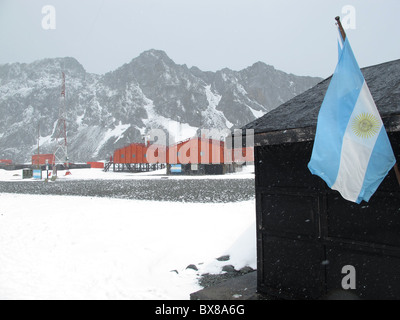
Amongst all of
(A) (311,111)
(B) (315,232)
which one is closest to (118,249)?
(B) (315,232)

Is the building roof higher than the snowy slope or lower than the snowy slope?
higher

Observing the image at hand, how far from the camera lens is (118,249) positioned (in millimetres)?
7336

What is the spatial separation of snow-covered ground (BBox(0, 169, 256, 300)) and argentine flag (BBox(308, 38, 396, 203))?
129 inches

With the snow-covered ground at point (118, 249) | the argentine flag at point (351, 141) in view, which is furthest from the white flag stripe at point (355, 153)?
the snow-covered ground at point (118, 249)

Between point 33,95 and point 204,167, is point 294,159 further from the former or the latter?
point 33,95

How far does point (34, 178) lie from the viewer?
35.3m

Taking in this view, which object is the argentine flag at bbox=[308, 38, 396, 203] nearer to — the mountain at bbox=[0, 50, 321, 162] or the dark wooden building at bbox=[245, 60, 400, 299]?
the dark wooden building at bbox=[245, 60, 400, 299]

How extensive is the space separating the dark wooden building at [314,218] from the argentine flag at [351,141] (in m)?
0.25

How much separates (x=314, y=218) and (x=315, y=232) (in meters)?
0.18

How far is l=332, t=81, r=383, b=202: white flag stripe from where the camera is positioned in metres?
3.01

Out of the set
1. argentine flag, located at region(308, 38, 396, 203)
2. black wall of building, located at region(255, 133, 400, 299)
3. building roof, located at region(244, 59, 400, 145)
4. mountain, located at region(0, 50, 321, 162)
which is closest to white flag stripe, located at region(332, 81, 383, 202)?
argentine flag, located at region(308, 38, 396, 203)

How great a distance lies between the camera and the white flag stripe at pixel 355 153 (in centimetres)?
301
